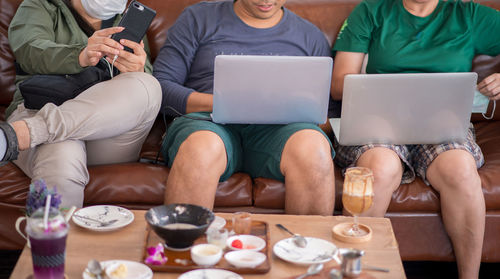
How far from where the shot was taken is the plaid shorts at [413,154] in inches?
81.0

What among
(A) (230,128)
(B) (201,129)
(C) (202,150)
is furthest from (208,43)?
(C) (202,150)

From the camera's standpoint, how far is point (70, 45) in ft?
6.83

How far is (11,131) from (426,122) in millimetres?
1258

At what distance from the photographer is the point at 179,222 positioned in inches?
56.4

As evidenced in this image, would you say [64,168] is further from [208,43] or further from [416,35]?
[416,35]

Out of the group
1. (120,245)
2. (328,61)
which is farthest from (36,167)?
(328,61)

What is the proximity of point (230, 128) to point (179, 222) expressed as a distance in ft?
2.34

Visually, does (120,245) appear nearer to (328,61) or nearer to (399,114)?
(328,61)

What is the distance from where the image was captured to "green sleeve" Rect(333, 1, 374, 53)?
2311 millimetres

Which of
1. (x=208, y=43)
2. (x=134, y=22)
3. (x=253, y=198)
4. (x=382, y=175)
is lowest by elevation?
(x=253, y=198)

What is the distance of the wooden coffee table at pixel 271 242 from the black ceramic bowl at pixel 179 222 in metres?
0.07

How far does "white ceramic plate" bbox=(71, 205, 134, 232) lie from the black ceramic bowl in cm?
12

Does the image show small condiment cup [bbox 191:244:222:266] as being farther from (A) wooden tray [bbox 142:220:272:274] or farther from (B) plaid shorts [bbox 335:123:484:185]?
(B) plaid shorts [bbox 335:123:484:185]

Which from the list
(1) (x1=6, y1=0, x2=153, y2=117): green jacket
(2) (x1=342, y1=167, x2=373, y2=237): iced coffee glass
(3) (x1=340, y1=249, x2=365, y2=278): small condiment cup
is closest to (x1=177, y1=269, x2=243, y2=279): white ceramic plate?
(3) (x1=340, y1=249, x2=365, y2=278): small condiment cup
